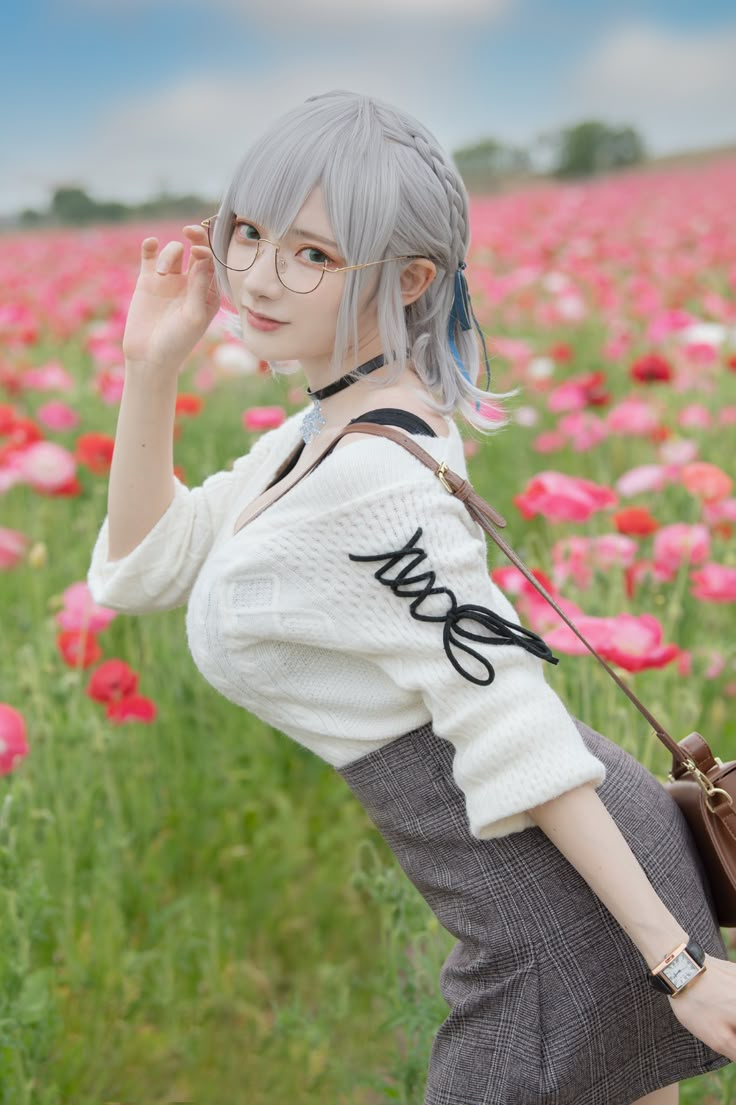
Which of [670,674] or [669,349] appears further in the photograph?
[669,349]

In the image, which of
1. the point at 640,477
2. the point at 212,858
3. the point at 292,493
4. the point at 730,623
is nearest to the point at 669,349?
the point at 730,623

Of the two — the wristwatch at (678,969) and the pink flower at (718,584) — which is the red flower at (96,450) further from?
the wristwatch at (678,969)

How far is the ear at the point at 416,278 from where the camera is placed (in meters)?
0.89

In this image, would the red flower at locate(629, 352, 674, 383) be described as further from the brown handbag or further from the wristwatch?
the wristwatch

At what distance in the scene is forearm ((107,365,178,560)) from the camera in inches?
41.7

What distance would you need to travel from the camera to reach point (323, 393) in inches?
37.9

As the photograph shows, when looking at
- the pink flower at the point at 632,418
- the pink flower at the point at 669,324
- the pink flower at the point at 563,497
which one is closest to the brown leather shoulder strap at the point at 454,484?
the pink flower at the point at 563,497

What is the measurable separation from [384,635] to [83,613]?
0.85m

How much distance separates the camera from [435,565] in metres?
0.82

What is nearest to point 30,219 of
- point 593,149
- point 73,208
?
point 73,208

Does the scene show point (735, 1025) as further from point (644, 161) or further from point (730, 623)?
point (644, 161)

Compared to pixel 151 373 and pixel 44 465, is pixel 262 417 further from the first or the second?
pixel 151 373

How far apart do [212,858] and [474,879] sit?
1017mm

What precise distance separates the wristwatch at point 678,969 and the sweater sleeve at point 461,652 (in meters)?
0.14
